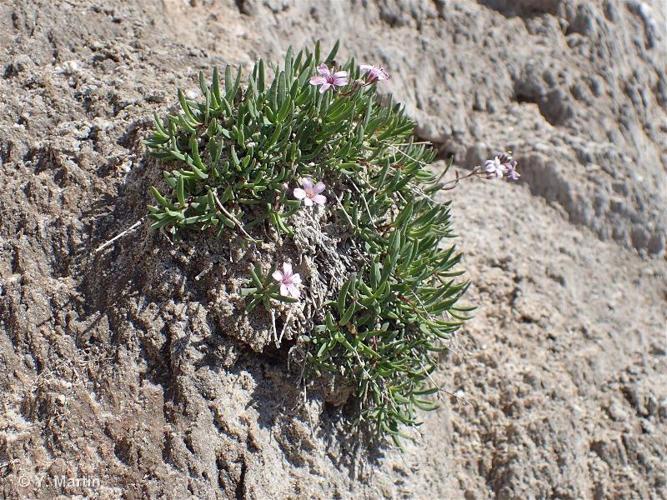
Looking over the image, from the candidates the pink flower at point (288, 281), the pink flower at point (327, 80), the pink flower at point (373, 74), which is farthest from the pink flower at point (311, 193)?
the pink flower at point (373, 74)

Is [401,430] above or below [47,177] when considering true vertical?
below

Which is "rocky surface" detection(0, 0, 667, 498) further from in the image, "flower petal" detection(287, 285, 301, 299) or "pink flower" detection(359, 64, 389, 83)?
"pink flower" detection(359, 64, 389, 83)

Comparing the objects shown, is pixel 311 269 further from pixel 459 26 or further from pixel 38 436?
pixel 459 26

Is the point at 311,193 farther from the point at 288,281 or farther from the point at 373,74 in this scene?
the point at 373,74

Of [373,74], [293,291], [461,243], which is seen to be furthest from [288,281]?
[461,243]

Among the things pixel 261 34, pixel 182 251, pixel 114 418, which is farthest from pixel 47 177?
pixel 261 34

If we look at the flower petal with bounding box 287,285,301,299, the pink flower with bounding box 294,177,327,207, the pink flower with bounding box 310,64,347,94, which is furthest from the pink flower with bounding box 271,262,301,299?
the pink flower with bounding box 310,64,347,94
